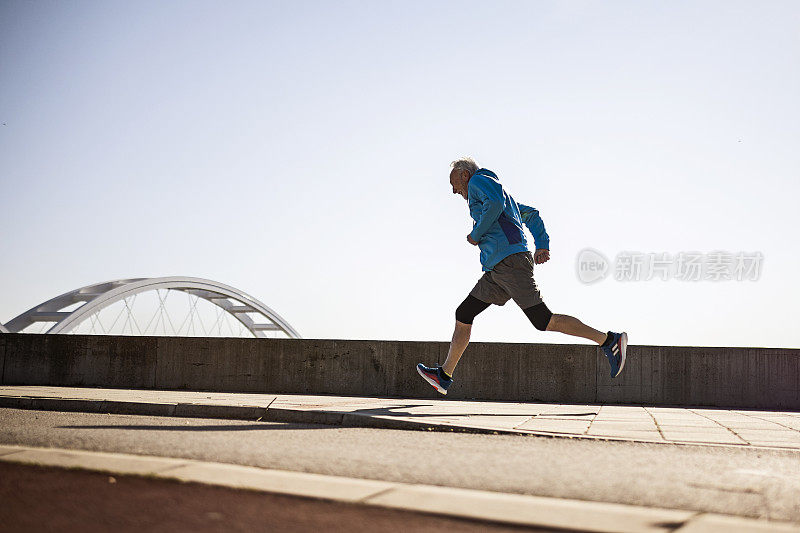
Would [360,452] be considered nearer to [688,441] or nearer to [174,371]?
[688,441]

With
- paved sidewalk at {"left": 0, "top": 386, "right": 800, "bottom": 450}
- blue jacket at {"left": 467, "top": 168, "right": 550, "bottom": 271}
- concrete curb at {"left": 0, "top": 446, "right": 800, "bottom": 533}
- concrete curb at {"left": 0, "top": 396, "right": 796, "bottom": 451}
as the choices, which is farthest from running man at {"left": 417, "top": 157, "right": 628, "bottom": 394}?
concrete curb at {"left": 0, "top": 446, "right": 800, "bottom": 533}

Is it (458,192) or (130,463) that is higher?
(458,192)

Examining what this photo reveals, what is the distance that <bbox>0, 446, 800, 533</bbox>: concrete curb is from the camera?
2.30 m

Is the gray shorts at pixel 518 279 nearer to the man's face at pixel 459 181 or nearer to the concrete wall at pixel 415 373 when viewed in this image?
the man's face at pixel 459 181

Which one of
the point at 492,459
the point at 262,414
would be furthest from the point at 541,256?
the point at 492,459

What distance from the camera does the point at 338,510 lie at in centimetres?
248

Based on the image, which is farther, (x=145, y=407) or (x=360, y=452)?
(x=145, y=407)

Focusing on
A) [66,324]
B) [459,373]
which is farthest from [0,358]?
[66,324]

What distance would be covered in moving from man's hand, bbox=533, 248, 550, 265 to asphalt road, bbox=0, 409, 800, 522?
6.91ft

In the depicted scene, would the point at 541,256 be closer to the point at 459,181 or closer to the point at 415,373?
the point at 459,181

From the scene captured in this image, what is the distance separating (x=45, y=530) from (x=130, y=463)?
99 centimetres

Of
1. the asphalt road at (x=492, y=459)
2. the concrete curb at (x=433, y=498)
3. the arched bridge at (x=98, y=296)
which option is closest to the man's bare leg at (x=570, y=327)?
the asphalt road at (x=492, y=459)

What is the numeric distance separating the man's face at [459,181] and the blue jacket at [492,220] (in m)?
0.07

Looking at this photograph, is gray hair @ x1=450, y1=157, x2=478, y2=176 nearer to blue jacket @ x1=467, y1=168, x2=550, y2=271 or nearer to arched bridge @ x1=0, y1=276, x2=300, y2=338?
blue jacket @ x1=467, y1=168, x2=550, y2=271
